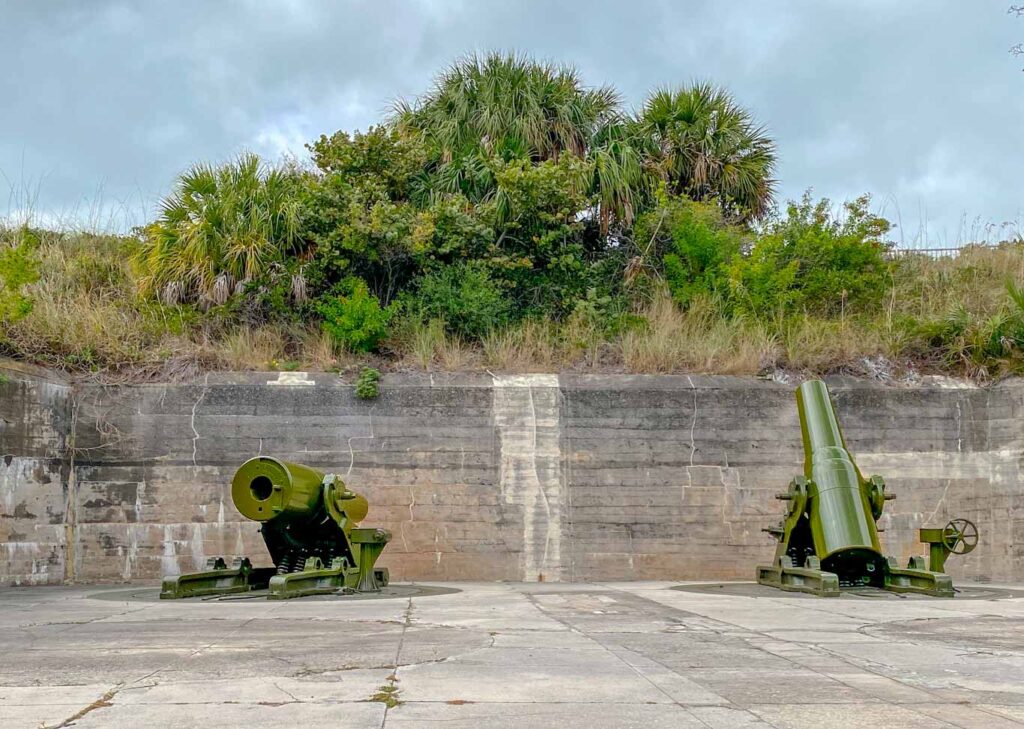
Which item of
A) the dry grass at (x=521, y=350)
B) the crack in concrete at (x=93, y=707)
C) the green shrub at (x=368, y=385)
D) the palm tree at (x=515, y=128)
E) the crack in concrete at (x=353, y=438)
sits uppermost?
the palm tree at (x=515, y=128)

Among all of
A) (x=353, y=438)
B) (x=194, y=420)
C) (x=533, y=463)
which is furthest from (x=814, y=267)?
(x=194, y=420)

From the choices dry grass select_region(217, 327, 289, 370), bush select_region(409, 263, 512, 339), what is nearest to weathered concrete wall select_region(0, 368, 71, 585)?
dry grass select_region(217, 327, 289, 370)

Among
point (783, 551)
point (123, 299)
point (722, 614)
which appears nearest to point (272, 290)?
point (123, 299)

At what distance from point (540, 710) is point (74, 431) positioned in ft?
39.5

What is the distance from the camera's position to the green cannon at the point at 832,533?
10.7 metres

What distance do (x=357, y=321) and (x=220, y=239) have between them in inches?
119

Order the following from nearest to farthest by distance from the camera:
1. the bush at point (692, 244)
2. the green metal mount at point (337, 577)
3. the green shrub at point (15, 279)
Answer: the green metal mount at point (337, 577) < the green shrub at point (15, 279) < the bush at point (692, 244)

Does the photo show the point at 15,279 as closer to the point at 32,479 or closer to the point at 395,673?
the point at 32,479

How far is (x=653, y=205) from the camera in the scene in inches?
766

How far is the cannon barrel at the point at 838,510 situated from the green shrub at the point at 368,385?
20.5 feet

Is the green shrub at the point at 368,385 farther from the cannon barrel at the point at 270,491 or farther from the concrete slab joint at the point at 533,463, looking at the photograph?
the cannon barrel at the point at 270,491

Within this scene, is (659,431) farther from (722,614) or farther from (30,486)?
(30,486)

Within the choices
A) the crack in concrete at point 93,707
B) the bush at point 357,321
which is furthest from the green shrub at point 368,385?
the crack in concrete at point 93,707

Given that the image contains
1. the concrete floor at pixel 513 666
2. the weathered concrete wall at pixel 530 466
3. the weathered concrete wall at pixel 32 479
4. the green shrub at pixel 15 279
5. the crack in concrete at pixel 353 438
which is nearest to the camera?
the concrete floor at pixel 513 666
